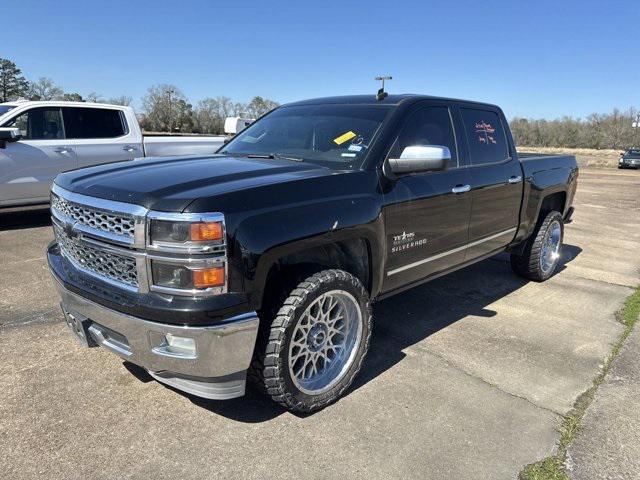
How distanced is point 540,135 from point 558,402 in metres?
108

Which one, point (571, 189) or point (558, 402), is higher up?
point (571, 189)

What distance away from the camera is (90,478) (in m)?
2.43

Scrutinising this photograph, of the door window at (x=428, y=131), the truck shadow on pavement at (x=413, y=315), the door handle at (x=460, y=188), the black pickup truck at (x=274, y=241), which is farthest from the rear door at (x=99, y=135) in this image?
the door handle at (x=460, y=188)

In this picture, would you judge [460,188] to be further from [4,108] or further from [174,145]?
[4,108]

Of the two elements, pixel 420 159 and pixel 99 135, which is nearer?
pixel 420 159

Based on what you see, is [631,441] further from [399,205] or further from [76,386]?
[76,386]

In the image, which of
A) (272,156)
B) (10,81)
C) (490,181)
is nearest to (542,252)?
(490,181)

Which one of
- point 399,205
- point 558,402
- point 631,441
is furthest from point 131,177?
point 631,441

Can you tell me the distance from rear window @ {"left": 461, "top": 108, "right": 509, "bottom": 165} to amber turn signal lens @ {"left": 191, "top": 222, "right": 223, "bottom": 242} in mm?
2758

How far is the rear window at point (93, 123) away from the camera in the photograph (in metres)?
8.10

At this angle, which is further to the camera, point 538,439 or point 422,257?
point 422,257

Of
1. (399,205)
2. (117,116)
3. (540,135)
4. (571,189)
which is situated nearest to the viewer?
(399,205)

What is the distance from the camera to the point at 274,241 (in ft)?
8.63

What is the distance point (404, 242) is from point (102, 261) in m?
1.97
